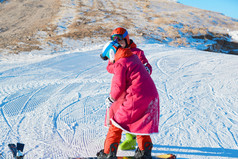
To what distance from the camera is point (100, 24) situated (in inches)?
591

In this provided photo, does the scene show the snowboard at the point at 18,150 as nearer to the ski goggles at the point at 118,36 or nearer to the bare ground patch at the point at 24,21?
the ski goggles at the point at 118,36

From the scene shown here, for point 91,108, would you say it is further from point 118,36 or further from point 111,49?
point 111,49

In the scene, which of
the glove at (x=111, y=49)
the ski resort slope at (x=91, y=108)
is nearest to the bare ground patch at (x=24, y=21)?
the ski resort slope at (x=91, y=108)

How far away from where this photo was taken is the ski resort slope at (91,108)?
2.96m

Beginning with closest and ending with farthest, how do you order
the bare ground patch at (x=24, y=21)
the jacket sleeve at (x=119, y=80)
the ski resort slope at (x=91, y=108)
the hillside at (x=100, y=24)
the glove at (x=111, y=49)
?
1. the jacket sleeve at (x=119, y=80)
2. the glove at (x=111, y=49)
3. the ski resort slope at (x=91, y=108)
4. the bare ground patch at (x=24, y=21)
5. the hillside at (x=100, y=24)

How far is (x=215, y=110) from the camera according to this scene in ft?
14.0

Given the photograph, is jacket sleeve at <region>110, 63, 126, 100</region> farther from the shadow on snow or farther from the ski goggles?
the shadow on snow

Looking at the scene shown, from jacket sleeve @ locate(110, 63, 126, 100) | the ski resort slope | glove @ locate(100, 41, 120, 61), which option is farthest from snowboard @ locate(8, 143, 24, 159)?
glove @ locate(100, 41, 120, 61)

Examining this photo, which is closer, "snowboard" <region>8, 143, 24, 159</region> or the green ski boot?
"snowboard" <region>8, 143, 24, 159</region>

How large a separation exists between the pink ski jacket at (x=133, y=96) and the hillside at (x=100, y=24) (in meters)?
8.87

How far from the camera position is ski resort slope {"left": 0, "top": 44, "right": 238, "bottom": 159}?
2.96 metres

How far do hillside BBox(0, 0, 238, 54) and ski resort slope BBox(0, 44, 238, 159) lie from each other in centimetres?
522

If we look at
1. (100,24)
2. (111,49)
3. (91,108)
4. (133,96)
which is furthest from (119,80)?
(100,24)

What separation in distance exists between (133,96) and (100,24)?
13.5 metres
